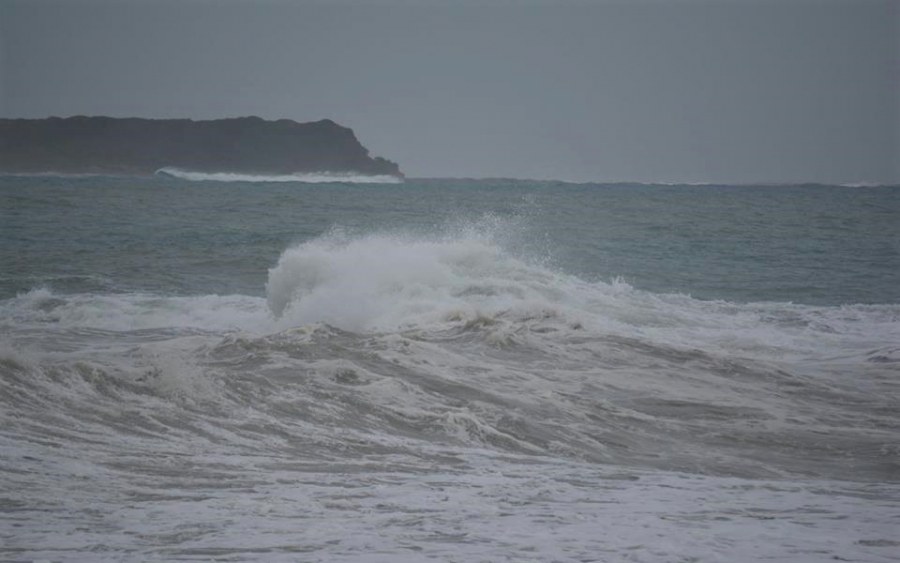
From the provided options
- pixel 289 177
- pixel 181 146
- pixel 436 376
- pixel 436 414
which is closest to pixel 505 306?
pixel 436 376

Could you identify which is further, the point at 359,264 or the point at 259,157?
the point at 259,157

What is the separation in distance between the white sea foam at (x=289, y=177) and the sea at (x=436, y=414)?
58.4m

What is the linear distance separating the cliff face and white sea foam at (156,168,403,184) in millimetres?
491

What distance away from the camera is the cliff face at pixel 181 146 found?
50.8 meters

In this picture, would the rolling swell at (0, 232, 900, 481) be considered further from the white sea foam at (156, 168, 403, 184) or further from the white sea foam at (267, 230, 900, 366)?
the white sea foam at (156, 168, 403, 184)

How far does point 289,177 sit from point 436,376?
76.7 meters

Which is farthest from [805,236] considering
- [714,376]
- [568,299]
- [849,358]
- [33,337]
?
[33,337]

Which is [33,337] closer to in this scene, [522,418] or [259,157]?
[522,418]

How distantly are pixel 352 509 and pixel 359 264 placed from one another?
958 cm

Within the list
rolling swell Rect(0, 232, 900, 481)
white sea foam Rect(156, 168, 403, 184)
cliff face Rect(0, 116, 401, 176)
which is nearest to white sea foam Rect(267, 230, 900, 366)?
rolling swell Rect(0, 232, 900, 481)

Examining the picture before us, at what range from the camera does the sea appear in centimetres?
446

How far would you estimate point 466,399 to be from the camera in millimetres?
7750

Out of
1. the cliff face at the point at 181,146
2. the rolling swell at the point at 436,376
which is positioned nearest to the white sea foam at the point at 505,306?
the rolling swell at the point at 436,376

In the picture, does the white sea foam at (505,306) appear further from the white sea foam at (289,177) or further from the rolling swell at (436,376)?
the white sea foam at (289,177)
